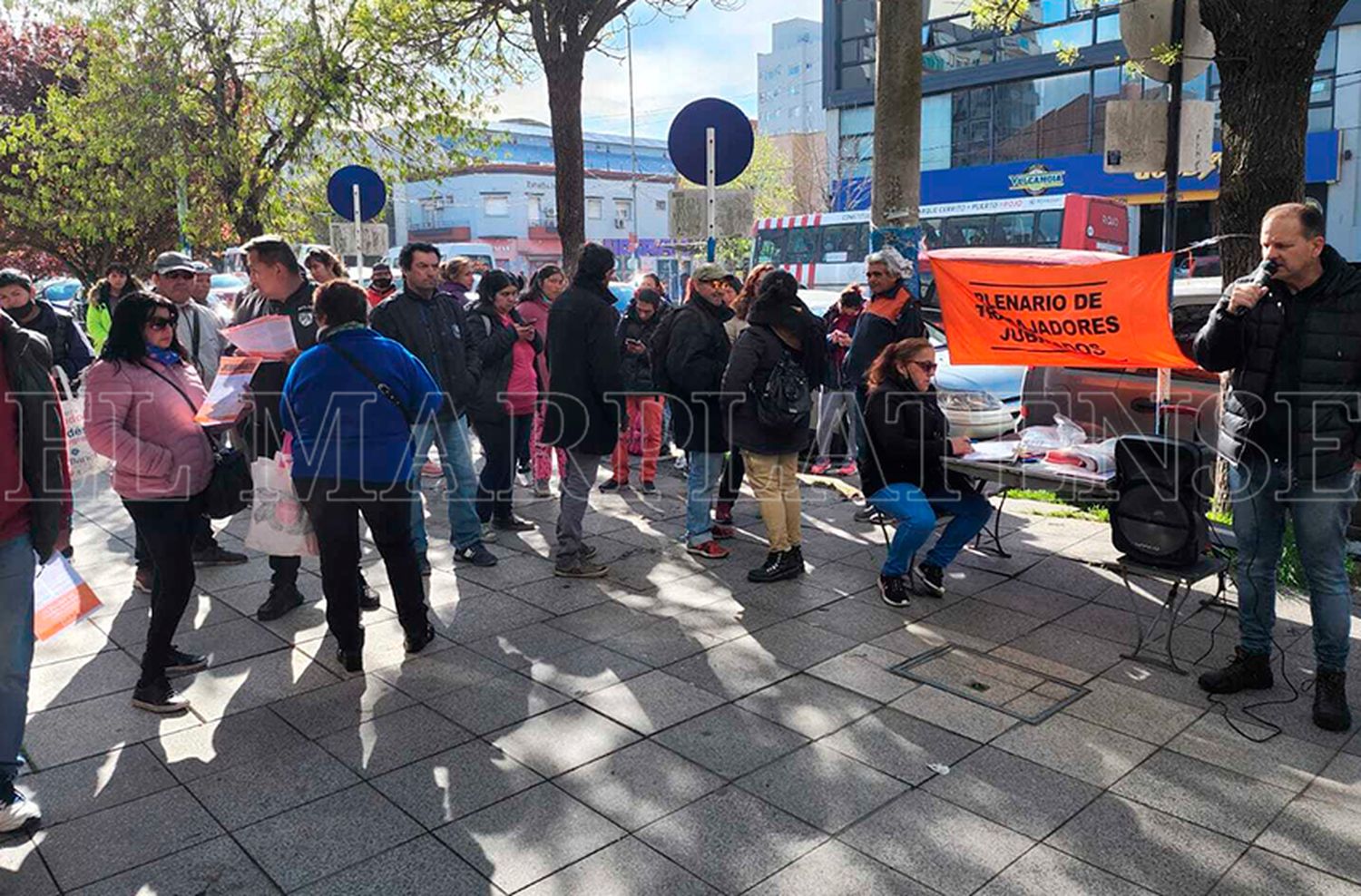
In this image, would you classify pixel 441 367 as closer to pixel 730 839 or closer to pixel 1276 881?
pixel 730 839

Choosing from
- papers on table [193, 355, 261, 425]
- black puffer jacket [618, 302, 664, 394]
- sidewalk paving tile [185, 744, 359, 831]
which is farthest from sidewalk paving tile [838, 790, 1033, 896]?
black puffer jacket [618, 302, 664, 394]

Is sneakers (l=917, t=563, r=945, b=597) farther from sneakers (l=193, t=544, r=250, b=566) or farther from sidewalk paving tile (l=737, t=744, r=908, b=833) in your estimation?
sneakers (l=193, t=544, r=250, b=566)

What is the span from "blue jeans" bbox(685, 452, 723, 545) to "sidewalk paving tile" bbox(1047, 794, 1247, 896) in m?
3.47

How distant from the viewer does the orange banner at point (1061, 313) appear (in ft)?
17.5

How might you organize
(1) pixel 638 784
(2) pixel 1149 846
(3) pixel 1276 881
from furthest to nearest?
1. (1) pixel 638 784
2. (2) pixel 1149 846
3. (3) pixel 1276 881

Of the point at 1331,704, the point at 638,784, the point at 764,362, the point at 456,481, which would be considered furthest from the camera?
the point at 456,481

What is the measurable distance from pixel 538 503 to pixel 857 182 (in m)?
29.1

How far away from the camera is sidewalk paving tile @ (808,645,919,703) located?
459cm

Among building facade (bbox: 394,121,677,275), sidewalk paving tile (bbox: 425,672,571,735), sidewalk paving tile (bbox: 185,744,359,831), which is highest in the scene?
building facade (bbox: 394,121,677,275)

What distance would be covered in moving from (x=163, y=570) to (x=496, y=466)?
3029mm

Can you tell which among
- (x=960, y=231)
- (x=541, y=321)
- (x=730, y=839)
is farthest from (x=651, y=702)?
(x=960, y=231)

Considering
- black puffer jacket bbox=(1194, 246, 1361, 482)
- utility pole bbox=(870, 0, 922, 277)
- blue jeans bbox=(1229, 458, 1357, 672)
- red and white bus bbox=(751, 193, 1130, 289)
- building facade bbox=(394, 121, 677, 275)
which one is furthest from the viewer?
building facade bbox=(394, 121, 677, 275)

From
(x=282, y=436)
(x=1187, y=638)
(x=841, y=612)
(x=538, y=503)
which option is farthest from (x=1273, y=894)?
(x=538, y=503)

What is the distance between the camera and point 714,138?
7.23 metres
